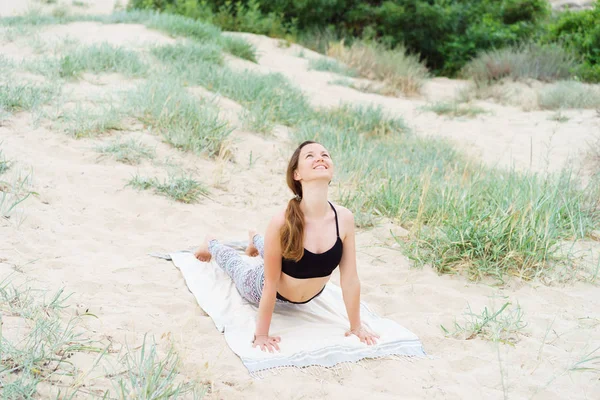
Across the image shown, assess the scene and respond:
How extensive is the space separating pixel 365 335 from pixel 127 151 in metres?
3.39

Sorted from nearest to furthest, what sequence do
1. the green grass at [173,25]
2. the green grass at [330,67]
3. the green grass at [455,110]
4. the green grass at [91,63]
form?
1. the green grass at [91,63]
2. the green grass at [455,110]
3. the green grass at [173,25]
4. the green grass at [330,67]

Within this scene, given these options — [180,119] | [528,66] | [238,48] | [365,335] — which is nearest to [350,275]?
[365,335]

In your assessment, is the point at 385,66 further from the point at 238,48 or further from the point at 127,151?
the point at 127,151

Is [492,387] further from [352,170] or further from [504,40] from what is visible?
[504,40]

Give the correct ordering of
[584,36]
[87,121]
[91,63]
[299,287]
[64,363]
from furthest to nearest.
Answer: [584,36]
[91,63]
[87,121]
[299,287]
[64,363]

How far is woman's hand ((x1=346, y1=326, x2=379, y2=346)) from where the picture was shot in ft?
10.2

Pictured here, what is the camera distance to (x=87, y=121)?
232 inches

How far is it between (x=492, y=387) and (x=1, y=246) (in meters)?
2.88

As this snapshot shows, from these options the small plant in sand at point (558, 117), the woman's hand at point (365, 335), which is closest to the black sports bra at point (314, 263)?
the woman's hand at point (365, 335)

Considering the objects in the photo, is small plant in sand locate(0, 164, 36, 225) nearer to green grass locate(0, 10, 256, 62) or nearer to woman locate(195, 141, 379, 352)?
woman locate(195, 141, 379, 352)

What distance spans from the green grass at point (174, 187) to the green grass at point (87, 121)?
97cm

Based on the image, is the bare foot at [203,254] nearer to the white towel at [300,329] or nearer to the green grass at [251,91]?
the white towel at [300,329]

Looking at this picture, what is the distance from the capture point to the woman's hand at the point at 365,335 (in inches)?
122

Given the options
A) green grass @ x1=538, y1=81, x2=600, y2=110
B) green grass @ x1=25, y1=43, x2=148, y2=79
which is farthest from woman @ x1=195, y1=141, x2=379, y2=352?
green grass @ x1=538, y1=81, x2=600, y2=110
